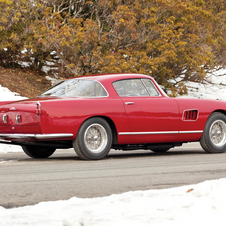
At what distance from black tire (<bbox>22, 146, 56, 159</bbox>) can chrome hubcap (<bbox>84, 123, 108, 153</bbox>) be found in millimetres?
1420

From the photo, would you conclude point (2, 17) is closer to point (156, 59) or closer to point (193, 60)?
point (156, 59)

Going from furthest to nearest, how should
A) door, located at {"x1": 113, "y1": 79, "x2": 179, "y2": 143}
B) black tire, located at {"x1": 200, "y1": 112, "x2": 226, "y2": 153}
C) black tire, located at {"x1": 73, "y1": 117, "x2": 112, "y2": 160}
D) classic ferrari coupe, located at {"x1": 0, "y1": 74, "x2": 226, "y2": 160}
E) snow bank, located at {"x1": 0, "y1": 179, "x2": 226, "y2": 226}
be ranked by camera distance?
black tire, located at {"x1": 200, "y1": 112, "x2": 226, "y2": 153}
door, located at {"x1": 113, "y1": 79, "x2": 179, "y2": 143}
black tire, located at {"x1": 73, "y1": 117, "x2": 112, "y2": 160}
classic ferrari coupe, located at {"x1": 0, "y1": 74, "x2": 226, "y2": 160}
snow bank, located at {"x1": 0, "y1": 179, "x2": 226, "y2": 226}

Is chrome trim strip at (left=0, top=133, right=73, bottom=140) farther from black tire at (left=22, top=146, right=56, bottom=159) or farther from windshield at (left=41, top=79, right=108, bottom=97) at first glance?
black tire at (left=22, top=146, right=56, bottom=159)

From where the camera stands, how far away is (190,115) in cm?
841

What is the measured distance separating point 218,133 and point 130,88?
83.6 inches

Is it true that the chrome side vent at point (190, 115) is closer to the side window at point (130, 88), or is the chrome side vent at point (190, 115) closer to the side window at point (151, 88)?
the side window at point (151, 88)

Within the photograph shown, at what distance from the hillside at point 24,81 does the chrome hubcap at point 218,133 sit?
1487 cm

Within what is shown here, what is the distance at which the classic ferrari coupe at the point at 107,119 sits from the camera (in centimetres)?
699

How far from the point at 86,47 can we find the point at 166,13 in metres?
5.71

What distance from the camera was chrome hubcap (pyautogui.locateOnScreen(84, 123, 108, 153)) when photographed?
7250 millimetres

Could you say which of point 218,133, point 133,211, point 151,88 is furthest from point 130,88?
point 133,211

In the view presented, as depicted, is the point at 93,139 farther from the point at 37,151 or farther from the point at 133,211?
the point at 133,211

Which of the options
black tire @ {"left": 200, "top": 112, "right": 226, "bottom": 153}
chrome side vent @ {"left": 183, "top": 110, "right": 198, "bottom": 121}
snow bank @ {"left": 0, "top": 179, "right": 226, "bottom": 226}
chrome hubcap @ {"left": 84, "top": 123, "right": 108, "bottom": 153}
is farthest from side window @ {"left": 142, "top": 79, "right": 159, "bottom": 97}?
snow bank @ {"left": 0, "top": 179, "right": 226, "bottom": 226}

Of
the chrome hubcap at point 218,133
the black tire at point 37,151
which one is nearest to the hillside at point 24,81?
the black tire at point 37,151
